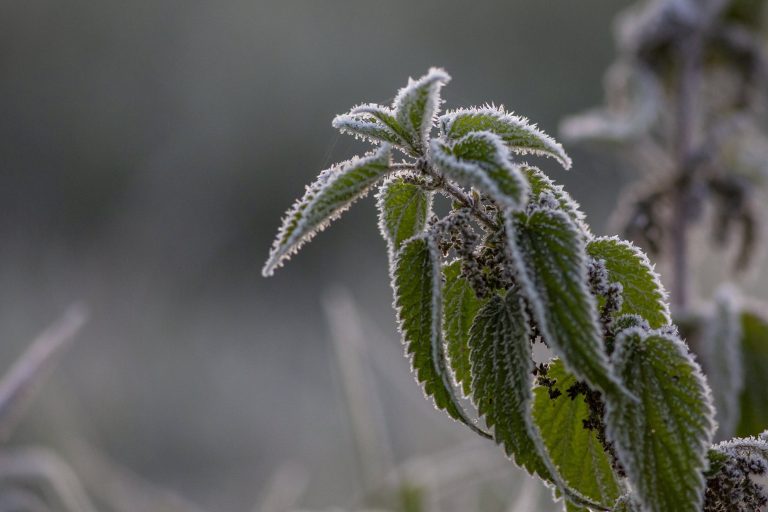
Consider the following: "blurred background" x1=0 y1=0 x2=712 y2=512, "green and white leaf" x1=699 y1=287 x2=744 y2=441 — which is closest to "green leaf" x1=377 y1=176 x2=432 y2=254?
"green and white leaf" x1=699 y1=287 x2=744 y2=441

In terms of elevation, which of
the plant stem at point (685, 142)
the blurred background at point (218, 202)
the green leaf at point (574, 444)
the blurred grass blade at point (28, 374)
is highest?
the blurred background at point (218, 202)

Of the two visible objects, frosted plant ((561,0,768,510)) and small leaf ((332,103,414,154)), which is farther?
frosted plant ((561,0,768,510))

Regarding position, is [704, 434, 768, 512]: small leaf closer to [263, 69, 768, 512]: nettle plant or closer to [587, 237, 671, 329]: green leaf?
[263, 69, 768, 512]: nettle plant

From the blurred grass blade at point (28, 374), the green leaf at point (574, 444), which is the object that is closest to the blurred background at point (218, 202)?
the blurred grass blade at point (28, 374)

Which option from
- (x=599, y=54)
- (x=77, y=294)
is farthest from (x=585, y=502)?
(x=599, y=54)

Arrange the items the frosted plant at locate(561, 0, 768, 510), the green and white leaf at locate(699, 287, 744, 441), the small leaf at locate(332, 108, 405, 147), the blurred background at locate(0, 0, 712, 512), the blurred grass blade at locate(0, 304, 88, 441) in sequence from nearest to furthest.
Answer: the small leaf at locate(332, 108, 405, 147)
the blurred grass blade at locate(0, 304, 88, 441)
the green and white leaf at locate(699, 287, 744, 441)
the frosted plant at locate(561, 0, 768, 510)
the blurred background at locate(0, 0, 712, 512)

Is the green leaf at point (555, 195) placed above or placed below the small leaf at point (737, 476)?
above

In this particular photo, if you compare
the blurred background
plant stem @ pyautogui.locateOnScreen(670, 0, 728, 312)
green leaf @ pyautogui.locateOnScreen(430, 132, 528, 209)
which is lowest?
green leaf @ pyautogui.locateOnScreen(430, 132, 528, 209)

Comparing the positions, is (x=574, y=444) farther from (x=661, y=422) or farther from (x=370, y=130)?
(x=370, y=130)

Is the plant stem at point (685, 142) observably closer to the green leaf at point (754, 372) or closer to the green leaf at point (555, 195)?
the green leaf at point (754, 372)
